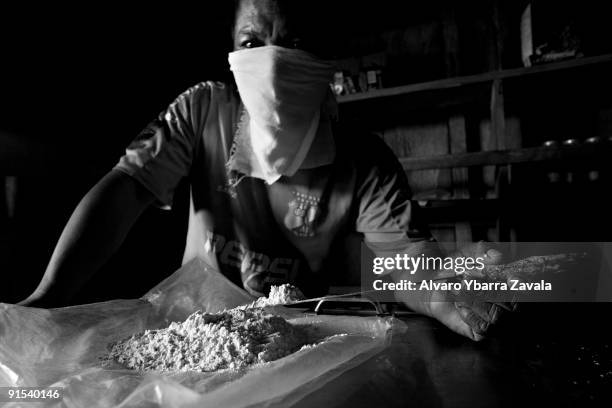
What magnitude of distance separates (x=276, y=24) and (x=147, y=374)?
3.13 feet

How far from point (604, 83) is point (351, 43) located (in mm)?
1350

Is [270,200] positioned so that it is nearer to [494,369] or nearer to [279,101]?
[279,101]

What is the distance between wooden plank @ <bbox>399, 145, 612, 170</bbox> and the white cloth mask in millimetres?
905

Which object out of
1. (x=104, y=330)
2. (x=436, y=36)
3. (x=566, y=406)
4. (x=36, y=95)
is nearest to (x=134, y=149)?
(x=104, y=330)

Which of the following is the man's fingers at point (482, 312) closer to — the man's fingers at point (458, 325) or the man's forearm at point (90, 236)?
the man's fingers at point (458, 325)

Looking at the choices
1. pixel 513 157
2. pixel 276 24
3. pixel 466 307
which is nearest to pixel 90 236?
pixel 276 24

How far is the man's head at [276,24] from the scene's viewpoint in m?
1.18

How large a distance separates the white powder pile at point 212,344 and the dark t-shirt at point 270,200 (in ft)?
2.20

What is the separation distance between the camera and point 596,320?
913 mm

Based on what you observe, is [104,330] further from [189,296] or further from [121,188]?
[121,188]

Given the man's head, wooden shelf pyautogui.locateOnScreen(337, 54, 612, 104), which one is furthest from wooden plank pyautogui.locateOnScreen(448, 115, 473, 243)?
the man's head

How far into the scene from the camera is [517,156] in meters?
1.93

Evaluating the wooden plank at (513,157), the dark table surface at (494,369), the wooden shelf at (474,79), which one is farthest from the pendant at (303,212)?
the wooden shelf at (474,79)

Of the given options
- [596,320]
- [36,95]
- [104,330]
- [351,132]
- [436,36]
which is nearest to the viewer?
[104,330]
